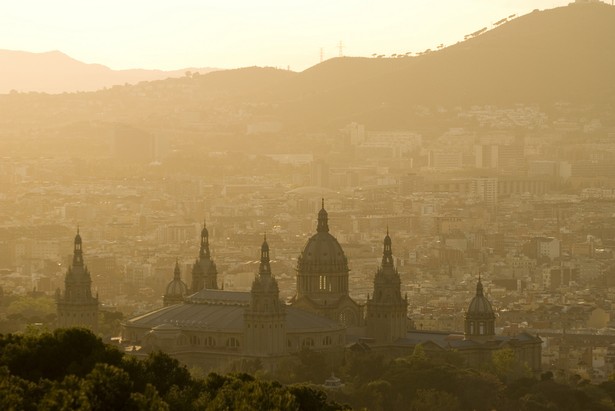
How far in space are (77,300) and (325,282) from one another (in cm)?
1124

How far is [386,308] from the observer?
11294 centimetres

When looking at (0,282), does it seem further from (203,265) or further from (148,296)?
(203,265)

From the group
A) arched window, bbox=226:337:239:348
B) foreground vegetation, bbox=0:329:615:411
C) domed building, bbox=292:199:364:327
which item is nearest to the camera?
foreground vegetation, bbox=0:329:615:411

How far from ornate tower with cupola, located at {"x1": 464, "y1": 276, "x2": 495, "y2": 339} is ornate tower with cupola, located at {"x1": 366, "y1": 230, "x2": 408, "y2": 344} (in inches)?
122

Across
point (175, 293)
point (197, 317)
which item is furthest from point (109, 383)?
point (175, 293)

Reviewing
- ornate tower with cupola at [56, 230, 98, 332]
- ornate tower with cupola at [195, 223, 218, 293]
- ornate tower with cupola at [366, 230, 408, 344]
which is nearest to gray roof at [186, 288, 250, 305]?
ornate tower with cupola at [56, 230, 98, 332]

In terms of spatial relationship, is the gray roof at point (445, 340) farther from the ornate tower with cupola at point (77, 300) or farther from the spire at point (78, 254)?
the spire at point (78, 254)

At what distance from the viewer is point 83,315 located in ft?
378

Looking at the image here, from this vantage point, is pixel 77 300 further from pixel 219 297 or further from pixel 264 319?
pixel 264 319

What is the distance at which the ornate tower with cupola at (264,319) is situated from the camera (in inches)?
4195

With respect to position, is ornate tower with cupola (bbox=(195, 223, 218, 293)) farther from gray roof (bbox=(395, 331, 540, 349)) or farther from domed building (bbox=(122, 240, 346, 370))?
gray roof (bbox=(395, 331, 540, 349))

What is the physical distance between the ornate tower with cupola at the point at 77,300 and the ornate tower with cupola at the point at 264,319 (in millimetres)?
10243

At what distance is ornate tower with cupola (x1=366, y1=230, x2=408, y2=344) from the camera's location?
11300cm

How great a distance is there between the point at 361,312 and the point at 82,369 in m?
54.6
